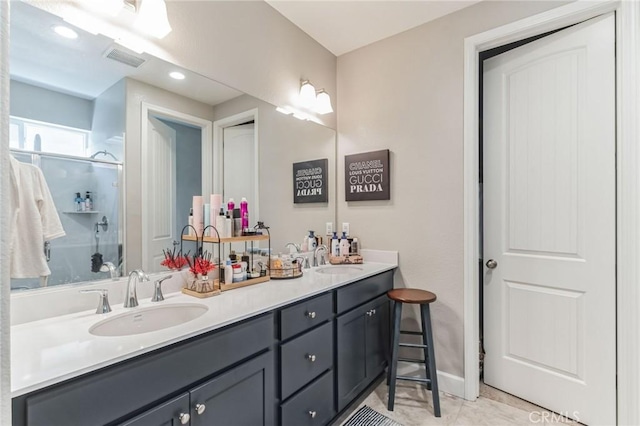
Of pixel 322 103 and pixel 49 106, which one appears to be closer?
pixel 49 106

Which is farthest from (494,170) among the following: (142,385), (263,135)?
(142,385)

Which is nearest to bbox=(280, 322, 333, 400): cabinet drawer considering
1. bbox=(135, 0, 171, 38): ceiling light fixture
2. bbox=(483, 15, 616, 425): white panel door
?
bbox=(483, 15, 616, 425): white panel door

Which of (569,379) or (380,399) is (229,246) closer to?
(380,399)

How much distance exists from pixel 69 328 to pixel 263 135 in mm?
1484

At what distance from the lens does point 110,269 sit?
1.34m

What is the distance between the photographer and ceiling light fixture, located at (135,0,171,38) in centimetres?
136

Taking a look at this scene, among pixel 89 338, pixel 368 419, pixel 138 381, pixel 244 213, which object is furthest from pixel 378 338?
pixel 89 338

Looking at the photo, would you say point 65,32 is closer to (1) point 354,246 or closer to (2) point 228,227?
(2) point 228,227

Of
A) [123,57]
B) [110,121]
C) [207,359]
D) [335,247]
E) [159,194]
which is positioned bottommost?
[207,359]

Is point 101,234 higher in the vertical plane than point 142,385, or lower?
higher

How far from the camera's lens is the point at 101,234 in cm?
132

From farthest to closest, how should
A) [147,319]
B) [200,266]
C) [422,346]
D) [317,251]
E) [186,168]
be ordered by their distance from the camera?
[317,251] → [422,346] → [186,168] → [200,266] → [147,319]

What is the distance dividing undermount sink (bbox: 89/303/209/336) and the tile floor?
110cm

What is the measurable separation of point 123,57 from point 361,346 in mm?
2025
